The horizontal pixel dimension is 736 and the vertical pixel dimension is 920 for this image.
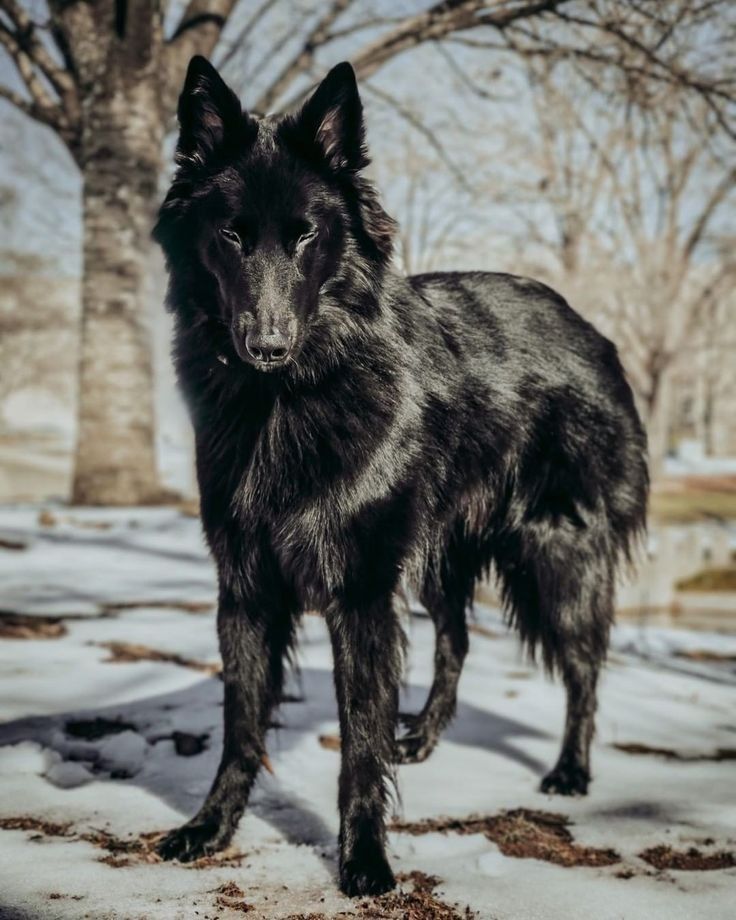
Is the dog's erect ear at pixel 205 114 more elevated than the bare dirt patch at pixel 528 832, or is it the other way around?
the dog's erect ear at pixel 205 114

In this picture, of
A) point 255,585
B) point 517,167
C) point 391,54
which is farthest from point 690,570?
point 517,167

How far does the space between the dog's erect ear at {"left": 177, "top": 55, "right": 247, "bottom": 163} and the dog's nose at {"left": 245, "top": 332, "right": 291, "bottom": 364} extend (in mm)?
693

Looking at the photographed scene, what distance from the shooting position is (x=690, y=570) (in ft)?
42.3

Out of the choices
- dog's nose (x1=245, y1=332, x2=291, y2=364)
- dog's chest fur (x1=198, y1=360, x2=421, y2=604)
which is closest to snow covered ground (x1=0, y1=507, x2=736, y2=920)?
dog's chest fur (x1=198, y1=360, x2=421, y2=604)

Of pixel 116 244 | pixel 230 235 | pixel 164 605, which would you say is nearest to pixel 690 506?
pixel 116 244

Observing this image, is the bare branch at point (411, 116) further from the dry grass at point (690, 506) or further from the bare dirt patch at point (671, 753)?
A: the bare dirt patch at point (671, 753)

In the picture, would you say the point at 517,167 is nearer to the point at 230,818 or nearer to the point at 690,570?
the point at 690,570

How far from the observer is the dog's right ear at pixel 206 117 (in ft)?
8.58

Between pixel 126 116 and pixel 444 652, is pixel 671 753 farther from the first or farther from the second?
pixel 126 116

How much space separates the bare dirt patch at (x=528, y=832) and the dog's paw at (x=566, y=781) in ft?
0.83

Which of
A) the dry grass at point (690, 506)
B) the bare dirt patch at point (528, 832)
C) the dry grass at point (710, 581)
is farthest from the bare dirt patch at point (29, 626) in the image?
the dry grass at point (690, 506)

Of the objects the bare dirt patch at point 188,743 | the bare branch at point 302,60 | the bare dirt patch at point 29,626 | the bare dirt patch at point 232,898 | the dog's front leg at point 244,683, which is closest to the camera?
the bare dirt patch at point 232,898

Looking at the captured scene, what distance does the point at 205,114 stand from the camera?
2658mm

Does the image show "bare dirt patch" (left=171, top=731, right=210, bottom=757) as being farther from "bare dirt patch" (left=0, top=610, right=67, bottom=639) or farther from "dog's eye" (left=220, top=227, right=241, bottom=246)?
"dog's eye" (left=220, top=227, right=241, bottom=246)
